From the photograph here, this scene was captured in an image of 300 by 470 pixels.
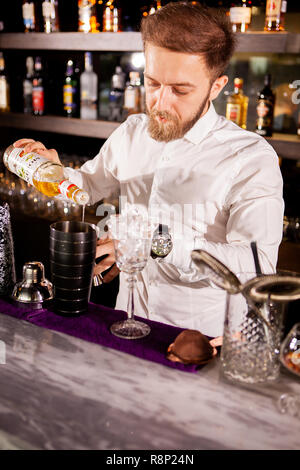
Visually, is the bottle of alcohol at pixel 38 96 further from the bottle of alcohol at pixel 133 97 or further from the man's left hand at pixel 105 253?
the man's left hand at pixel 105 253

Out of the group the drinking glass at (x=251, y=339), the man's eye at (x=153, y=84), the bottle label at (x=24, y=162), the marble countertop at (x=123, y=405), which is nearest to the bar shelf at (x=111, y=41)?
the man's eye at (x=153, y=84)

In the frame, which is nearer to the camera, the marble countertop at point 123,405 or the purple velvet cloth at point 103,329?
the marble countertop at point 123,405

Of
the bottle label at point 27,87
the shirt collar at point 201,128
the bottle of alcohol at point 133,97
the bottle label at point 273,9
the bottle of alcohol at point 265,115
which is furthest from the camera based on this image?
the bottle label at point 27,87

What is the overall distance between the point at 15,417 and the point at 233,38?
140cm

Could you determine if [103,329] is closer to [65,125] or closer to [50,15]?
[65,125]

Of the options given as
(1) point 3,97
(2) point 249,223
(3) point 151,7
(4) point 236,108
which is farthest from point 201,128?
(1) point 3,97

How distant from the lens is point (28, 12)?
3.12 m

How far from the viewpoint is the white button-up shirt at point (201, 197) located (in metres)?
1.52

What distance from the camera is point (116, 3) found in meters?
2.86

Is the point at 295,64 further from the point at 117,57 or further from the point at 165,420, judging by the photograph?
the point at 165,420

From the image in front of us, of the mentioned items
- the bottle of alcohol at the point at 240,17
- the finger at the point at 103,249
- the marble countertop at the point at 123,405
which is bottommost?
the marble countertop at the point at 123,405

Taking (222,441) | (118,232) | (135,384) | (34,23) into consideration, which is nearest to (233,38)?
(118,232)

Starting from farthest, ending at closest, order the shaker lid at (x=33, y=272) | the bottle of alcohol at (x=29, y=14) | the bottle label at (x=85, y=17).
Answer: the bottle of alcohol at (x=29, y=14)
the bottle label at (x=85, y=17)
the shaker lid at (x=33, y=272)

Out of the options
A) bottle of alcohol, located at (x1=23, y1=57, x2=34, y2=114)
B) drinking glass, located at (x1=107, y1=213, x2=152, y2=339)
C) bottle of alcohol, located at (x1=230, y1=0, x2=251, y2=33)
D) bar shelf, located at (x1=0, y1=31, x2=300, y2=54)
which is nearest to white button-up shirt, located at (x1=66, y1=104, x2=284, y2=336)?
drinking glass, located at (x1=107, y1=213, x2=152, y2=339)
